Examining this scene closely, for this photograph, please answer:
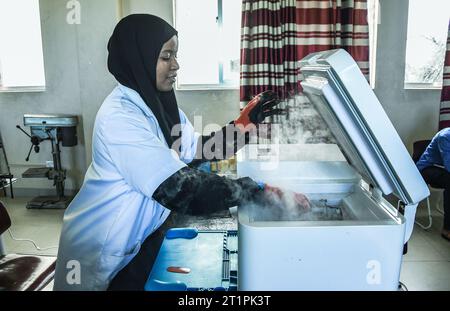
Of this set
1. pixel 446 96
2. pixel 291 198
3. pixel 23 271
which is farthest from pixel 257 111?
pixel 446 96

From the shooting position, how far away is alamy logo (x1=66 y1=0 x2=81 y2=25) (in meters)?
3.67

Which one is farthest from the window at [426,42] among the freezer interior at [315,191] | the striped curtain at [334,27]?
the freezer interior at [315,191]

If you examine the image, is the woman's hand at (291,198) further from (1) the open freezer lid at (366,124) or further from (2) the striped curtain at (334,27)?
(2) the striped curtain at (334,27)

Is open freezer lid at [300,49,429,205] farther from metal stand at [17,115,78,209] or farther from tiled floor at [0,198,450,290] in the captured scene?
metal stand at [17,115,78,209]

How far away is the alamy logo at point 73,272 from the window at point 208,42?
297 cm

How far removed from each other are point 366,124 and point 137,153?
1.82 ft

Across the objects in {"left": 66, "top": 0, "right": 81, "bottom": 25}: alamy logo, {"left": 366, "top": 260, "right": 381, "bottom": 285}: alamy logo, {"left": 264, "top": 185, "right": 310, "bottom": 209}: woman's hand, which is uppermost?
{"left": 66, "top": 0, "right": 81, "bottom": 25}: alamy logo

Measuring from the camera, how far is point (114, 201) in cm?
Result: 109

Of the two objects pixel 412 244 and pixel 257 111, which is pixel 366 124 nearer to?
pixel 257 111

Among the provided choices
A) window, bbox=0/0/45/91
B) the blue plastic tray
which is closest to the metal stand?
window, bbox=0/0/45/91

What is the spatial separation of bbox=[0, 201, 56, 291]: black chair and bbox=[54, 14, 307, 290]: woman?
1.32 ft

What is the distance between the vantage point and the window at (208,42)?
3.82m

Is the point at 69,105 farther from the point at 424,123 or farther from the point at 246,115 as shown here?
the point at 424,123

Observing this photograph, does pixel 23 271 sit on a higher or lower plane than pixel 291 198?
lower
